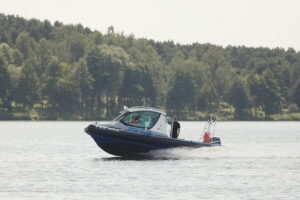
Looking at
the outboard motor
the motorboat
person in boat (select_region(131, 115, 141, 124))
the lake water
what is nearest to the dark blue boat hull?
the motorboat

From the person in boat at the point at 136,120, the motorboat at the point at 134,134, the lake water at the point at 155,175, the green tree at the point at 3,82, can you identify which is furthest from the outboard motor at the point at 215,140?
the green tree at the point at 3,82

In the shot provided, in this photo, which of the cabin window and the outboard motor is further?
the outboard motor

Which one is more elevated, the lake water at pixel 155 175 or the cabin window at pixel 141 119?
the cabin window at pixel 141 119

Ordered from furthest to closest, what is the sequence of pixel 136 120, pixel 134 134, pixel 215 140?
pixel 215 140, pixel 136 120, pixel 134 134

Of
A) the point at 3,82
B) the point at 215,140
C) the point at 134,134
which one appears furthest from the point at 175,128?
the point at 3,82

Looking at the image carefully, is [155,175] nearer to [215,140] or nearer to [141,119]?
[141,119]

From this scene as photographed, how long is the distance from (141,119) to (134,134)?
1.51 meters

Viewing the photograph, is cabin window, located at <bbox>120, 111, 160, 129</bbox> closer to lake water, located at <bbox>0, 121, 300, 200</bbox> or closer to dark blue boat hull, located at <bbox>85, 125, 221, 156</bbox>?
dark blue boat hull, located at <bbox>85, 125, 221, 156</bbox>

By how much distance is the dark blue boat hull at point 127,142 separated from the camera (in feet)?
169

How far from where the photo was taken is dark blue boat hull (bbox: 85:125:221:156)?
5141cm

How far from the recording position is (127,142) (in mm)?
51750

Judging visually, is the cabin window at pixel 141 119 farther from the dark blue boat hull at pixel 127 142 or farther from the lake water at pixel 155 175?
the lake water at pixel 155 175

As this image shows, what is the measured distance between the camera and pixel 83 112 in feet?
624

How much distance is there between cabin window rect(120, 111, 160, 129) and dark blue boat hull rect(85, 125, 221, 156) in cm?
93
